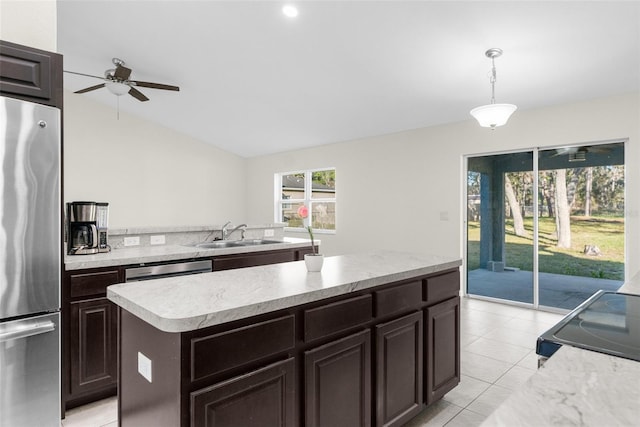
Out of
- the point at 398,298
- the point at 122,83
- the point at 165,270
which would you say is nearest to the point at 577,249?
the point at 398,298

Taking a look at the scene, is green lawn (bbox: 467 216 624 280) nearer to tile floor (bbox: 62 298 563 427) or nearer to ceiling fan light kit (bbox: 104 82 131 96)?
tile floor (bbox: 62 298 563 427)

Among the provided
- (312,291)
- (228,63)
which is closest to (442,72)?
(228,63)

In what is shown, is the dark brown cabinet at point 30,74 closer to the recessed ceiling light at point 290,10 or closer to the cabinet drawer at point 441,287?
the recessed ceiling light at point 290,10

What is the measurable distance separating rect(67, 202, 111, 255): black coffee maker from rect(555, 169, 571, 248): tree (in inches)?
194

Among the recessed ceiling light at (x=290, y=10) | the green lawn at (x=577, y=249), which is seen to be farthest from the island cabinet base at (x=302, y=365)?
the green lawn at (x=577, y=249)

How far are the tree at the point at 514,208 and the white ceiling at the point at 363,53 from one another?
104 centimetres

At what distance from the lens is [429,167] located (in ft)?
17.2

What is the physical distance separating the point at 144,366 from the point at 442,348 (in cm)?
167

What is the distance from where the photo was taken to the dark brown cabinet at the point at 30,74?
1.67m

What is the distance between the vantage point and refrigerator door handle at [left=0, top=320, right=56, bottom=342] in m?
1.63

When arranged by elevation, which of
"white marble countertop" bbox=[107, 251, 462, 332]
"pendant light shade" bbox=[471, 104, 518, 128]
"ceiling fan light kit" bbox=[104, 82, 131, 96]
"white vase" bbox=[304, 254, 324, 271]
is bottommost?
"white marble countertop" bbox=[107, 251, 462, 332]

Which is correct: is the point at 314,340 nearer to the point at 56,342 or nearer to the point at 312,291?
the point at 312,291

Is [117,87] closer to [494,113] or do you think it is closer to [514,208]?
[494,113]

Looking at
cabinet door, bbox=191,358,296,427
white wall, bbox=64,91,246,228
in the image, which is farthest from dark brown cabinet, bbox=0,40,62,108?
white wall, bbox=64,91,246,228
